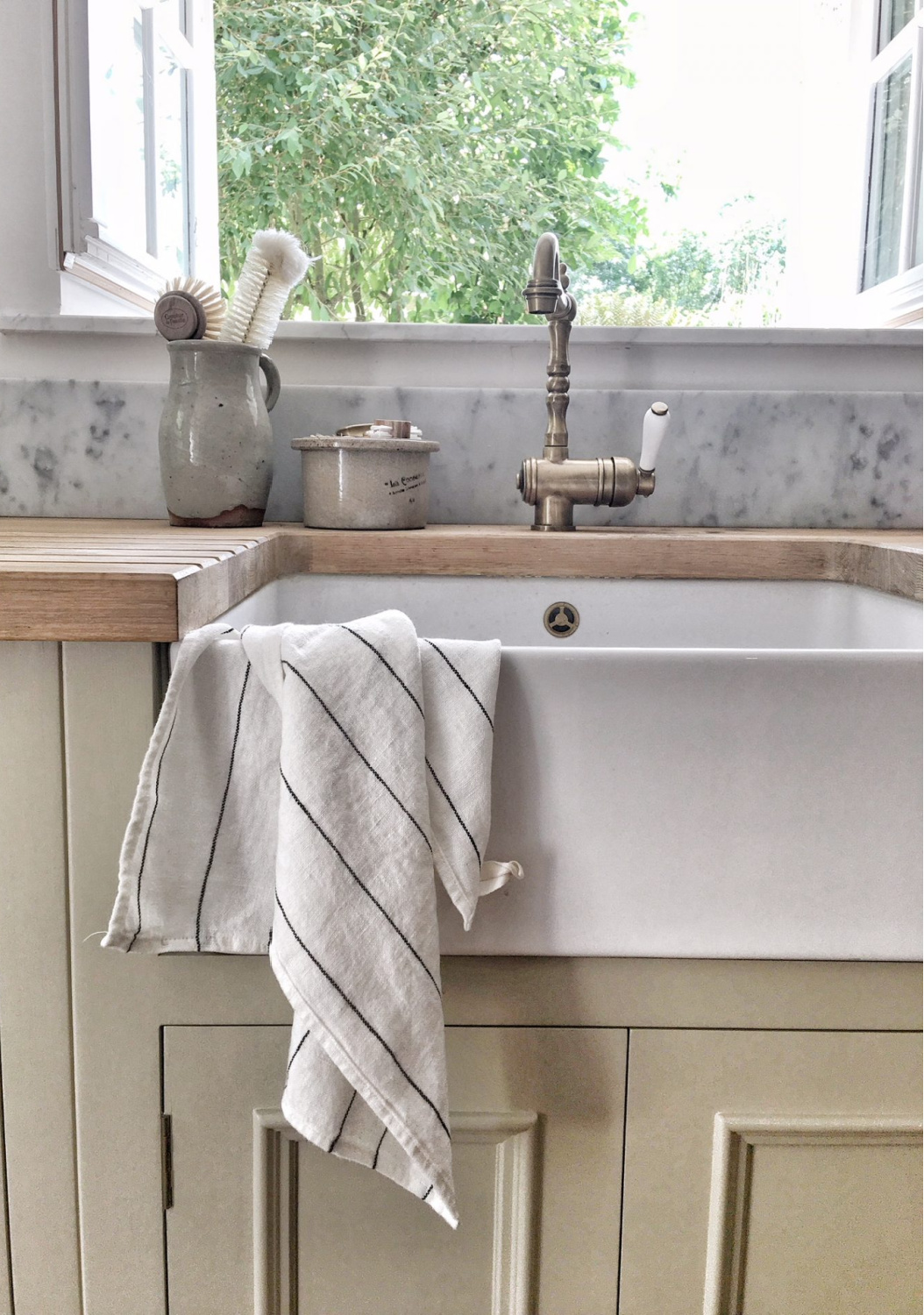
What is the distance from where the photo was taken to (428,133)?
3.63 m

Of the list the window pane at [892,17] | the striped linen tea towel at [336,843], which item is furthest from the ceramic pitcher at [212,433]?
the window pane at [892,17]

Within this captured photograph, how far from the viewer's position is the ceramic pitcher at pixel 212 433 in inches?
35.0

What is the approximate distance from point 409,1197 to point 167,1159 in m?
0.14

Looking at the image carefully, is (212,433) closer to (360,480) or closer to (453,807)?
(360,480)

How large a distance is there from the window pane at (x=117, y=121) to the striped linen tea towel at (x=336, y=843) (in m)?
0.87

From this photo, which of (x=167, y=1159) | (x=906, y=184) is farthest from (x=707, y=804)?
(x=906, y=184)

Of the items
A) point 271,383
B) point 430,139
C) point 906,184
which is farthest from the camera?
point 430,139

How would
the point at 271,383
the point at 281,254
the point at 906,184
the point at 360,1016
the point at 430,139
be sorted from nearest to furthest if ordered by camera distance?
the point at 360,1016, the point at 281,254, the point at 271,383, the point at 906,184, the point at 430,139

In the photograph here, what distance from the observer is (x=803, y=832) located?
493 mm

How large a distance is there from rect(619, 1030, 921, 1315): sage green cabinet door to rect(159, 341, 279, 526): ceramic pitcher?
633 mm

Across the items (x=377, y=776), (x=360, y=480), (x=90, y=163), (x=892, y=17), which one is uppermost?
(x=892, y=17)

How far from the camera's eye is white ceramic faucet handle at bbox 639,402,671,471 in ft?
3.11

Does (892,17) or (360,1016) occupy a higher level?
(892,17)

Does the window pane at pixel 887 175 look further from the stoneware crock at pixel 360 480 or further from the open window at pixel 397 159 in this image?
the stoneware crock at pixel 360 480
